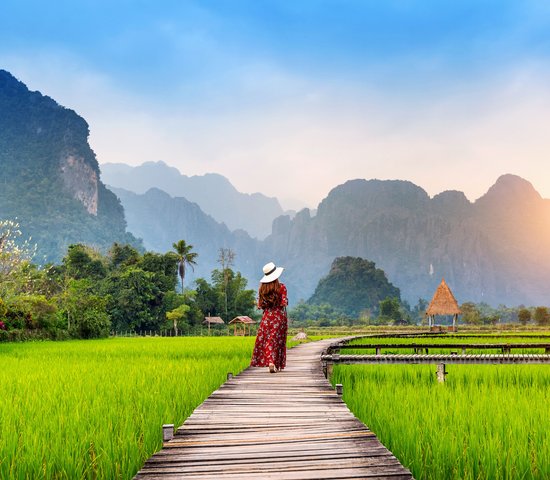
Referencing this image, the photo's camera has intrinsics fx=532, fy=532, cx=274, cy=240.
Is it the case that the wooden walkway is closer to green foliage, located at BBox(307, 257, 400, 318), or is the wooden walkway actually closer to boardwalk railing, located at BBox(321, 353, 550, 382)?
boardwalk railing, located at BBox(321, 353, 550, 382)

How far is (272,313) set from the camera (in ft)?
25.7

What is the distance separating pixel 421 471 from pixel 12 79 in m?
193

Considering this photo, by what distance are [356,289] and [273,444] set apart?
12451cm

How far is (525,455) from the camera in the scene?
3.62 metres

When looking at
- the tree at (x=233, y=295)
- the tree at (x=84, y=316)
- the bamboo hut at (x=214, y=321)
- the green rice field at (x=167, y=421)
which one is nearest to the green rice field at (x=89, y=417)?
the green rice field at (x=167, y=421)

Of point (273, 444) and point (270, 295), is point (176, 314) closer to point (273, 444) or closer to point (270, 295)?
point (270, 295)

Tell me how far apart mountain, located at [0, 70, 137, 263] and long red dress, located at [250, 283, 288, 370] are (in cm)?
12585

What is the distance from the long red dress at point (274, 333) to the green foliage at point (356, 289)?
11640cm

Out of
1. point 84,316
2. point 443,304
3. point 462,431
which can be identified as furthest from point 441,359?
point 443,304

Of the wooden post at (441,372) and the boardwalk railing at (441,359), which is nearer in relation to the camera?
the wooden post at (441,372)

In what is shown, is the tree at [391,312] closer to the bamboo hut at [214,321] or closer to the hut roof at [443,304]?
the hut roof at [443,304]

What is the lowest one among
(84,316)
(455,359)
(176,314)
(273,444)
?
(176,314)

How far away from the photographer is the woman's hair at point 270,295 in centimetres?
769

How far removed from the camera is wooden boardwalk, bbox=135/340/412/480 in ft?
9.29
